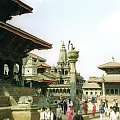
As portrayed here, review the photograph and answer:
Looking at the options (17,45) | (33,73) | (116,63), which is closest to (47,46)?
(17,45)

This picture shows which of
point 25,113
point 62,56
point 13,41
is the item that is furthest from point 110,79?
point 25,113

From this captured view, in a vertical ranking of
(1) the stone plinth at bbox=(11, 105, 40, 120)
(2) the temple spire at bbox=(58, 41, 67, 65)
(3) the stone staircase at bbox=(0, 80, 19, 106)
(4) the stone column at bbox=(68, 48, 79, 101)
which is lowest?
(1) the stone plinth at bbox=(11, 105, 40, 120)

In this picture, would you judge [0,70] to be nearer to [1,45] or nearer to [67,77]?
[1,45]

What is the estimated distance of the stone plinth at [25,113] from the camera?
714 inches

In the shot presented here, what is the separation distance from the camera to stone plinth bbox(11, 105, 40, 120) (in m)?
18.1

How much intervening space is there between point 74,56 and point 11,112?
27.1ft

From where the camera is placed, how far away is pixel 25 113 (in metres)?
18.2

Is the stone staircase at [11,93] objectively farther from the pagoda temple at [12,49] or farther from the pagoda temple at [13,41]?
the pagoda temple at [13,41]

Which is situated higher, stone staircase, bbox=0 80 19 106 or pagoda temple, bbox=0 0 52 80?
pagoda temple, bbox=0 0 52 80

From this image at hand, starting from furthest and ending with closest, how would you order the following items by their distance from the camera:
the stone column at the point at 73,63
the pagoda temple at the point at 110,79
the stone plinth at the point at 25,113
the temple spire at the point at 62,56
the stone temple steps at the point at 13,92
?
the temple spire at the point at 62,56, the pagoda temple at the point at 110,79, the stone column at the point at 73,63, the stone temple steps at the point at 13,92, the stone plinth at the point at 25,113

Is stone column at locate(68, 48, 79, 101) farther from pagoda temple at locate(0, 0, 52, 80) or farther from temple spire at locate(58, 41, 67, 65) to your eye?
temple spire at locate(58, 41, 67, 65)

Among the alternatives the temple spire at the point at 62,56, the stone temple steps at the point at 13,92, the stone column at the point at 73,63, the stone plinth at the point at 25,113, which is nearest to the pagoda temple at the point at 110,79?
the temple spire at the point at 62,56

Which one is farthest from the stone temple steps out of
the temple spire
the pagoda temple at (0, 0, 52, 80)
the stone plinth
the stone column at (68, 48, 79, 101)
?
the temple spire

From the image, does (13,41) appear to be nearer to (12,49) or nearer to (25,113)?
(12,49)
